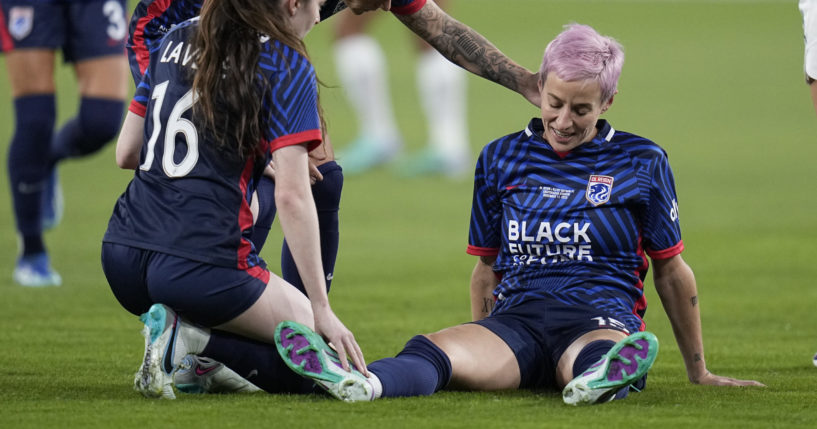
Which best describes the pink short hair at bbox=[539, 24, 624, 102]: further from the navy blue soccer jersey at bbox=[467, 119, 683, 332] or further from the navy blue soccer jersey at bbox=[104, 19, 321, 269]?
the navy blue soccer jersey at bbox=[104, 19, 321, 269]

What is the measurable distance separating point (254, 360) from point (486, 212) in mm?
851

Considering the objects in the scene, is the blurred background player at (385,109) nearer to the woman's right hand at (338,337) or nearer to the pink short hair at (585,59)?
the pink short hair at (585,59)

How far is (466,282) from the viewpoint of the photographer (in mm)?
6512

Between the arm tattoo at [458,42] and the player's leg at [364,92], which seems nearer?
the arm tattoo at [458,42]

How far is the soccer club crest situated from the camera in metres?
3.71

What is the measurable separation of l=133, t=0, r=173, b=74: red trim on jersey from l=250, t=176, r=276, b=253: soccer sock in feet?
2.11

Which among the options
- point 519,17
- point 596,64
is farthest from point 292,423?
point 519,17

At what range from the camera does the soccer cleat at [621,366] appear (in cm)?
315

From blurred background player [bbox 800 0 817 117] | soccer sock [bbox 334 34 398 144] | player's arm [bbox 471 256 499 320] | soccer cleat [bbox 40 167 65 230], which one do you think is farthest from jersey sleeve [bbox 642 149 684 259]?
soccer sock [bbox 334 34 398 144]

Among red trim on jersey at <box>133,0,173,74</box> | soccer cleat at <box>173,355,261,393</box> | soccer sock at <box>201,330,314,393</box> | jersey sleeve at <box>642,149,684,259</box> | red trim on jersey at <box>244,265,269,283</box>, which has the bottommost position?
soccer cleat at <box>173,355,261,393</box>

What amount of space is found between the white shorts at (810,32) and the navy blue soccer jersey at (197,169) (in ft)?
5.80

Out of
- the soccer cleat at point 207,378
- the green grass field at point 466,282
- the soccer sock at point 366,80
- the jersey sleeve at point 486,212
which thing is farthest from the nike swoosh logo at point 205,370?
the soccer sock at point 366,80

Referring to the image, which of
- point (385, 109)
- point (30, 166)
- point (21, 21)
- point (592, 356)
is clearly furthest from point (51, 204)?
point (385, 109)

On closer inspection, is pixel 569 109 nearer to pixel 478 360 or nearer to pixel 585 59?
pixel 585 59
